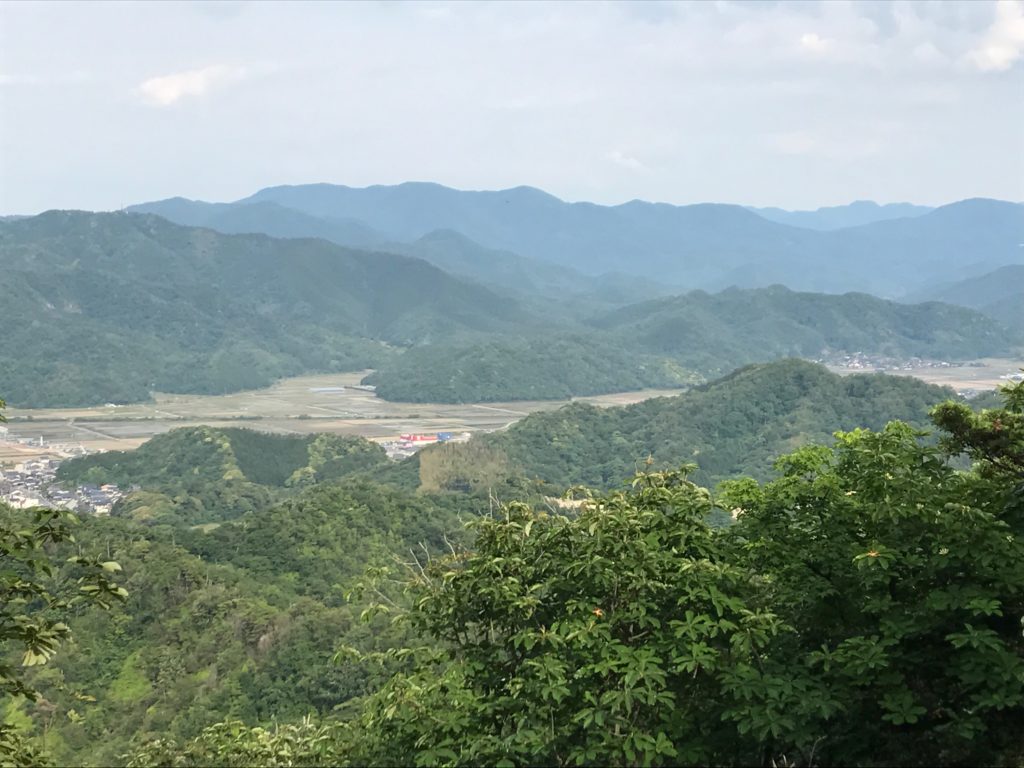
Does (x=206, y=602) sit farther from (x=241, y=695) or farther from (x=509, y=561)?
(x=509, y=561)

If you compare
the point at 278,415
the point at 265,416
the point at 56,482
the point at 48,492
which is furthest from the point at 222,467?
the point at 278,415

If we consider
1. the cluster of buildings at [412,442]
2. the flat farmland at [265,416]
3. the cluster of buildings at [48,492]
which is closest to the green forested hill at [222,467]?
the cluster of buildings at [48,492]

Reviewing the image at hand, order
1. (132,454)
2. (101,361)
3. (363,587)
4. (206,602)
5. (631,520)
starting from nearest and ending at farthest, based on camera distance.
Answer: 1. (631,520)
2. (363,587)
3. (206,602)
4. (132,454)
5. (101,361)

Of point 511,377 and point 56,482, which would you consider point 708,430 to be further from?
point 511,377

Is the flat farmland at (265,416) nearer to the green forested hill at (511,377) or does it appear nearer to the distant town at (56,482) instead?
the distant town at (56,482)

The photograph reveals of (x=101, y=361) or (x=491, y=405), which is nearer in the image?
(x=491, y=405)

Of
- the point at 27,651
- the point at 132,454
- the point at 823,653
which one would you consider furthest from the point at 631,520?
the point at 132,454
